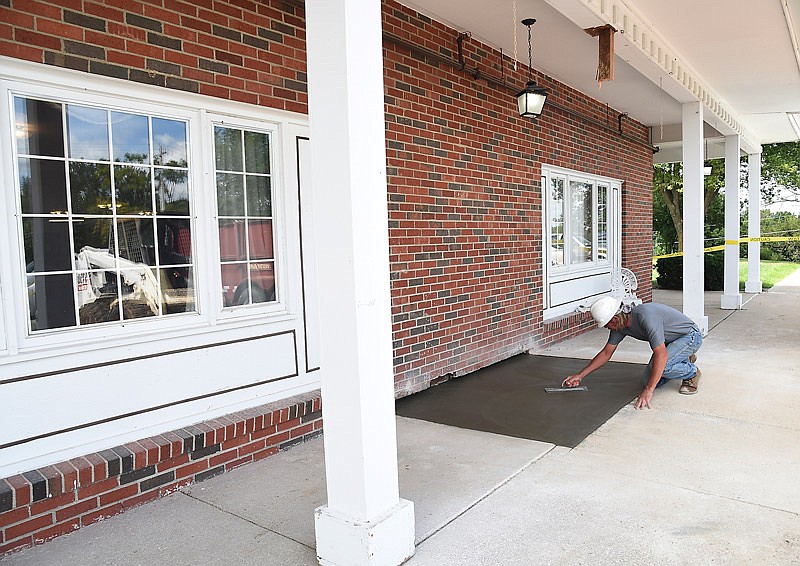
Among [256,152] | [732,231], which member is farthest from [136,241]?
[732,231]

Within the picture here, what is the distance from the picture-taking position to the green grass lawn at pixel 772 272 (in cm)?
1717

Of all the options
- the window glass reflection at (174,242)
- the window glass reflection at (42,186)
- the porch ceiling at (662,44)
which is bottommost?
the window glass reflection at (174,242)

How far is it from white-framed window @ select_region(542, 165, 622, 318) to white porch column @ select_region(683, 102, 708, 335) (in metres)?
1.48

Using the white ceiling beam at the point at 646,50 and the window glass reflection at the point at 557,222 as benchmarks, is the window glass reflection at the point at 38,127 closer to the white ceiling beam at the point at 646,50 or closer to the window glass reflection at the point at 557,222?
the white ceiling beam at the point at 646,50

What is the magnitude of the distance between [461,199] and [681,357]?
2.63 metres

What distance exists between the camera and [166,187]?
3.83 meters

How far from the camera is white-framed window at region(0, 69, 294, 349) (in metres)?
3.21

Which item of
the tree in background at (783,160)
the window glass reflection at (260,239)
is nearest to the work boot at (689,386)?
the window glass reflection at (260,239)

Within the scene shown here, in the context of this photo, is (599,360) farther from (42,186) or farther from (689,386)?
(42,186)

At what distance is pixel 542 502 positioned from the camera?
133 inches

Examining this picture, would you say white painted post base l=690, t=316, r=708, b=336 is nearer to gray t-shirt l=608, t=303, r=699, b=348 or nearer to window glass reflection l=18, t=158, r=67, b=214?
gray t-shirt l=608, t=303, r=699, b=348

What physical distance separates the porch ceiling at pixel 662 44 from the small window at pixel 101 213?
308 cm

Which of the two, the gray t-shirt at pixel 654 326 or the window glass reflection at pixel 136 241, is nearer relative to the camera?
the window glass reflection at pixel 136 241

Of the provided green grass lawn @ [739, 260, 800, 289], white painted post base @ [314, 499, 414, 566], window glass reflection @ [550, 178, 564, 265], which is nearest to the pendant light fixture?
window glass reflection @ [550, 178, 564, 265]
